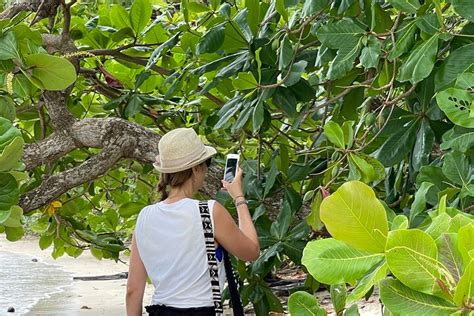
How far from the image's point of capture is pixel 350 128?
5.75 ft

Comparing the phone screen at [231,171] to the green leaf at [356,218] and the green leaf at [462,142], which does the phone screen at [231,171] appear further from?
the green leaf at [356,218]

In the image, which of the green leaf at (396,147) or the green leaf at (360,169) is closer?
the green leaf at (360,169)

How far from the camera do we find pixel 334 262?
0.88 metres

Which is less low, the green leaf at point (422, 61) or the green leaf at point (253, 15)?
the green leaf at point (422, 61)

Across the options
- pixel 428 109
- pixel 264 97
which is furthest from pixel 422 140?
pixel 264 97

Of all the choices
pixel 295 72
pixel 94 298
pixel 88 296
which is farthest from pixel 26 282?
pixel 295 72

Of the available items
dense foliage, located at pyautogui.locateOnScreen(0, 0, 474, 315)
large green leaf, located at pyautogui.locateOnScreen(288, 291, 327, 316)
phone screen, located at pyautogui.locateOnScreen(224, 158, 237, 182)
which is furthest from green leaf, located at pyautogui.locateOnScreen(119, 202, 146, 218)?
large green leaf, located at pyautogui.locateOnScreen(288, 291, 327, 316)

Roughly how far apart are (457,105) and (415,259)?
0.59m

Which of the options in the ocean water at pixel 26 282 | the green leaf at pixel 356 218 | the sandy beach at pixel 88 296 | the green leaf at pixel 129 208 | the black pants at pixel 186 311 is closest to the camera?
the green leaf at pixel 356 218

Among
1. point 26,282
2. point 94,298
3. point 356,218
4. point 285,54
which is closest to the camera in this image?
point 356,218

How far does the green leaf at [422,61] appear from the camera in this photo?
144 centimetres

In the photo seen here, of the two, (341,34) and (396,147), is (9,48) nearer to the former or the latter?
(341,34)

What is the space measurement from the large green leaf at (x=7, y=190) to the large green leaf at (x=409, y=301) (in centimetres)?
82

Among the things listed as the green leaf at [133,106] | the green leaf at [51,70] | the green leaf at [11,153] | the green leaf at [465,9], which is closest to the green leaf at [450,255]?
the green leaf at [465,9]
